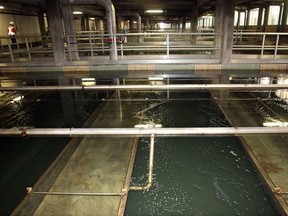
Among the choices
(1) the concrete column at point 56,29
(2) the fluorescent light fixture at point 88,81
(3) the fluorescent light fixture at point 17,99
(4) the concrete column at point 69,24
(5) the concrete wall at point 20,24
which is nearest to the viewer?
(3) the fluorescent light fixture at point 17,99

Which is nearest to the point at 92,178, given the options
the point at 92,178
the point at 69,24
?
the point at 92,178

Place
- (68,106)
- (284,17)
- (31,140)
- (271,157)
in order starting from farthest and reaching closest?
(284,17) < (68,106) < (31,140) < (271,157)

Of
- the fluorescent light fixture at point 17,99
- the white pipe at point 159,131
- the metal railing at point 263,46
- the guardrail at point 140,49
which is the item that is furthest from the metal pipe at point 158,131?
the metal railing at point 263,46

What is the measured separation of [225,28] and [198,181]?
6593 millimetres

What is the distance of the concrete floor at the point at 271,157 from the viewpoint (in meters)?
2.23

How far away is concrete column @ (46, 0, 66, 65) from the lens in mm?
7641

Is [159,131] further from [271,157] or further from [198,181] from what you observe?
[271,157]

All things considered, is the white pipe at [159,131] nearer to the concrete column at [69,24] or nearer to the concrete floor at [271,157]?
the concrete floor at [271,157]

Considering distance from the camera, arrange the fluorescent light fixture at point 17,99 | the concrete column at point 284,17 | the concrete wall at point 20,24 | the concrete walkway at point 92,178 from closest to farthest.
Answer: the concrete walkway at point 92,178 → the fluorescent light fixture at point 17,99 → the concrete wall at point 20,24 → the concrete column at point 284,17

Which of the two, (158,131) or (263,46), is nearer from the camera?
(158,131)

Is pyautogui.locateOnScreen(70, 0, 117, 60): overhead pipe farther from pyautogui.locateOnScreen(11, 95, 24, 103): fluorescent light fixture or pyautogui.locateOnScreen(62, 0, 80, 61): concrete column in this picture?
pyautogui.locateOnScreen(11, 95, 24, 103): fluorescent light fixture

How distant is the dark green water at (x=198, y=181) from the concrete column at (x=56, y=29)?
6187 mm

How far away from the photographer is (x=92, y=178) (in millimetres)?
2512

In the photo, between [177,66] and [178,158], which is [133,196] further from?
[177,66]
